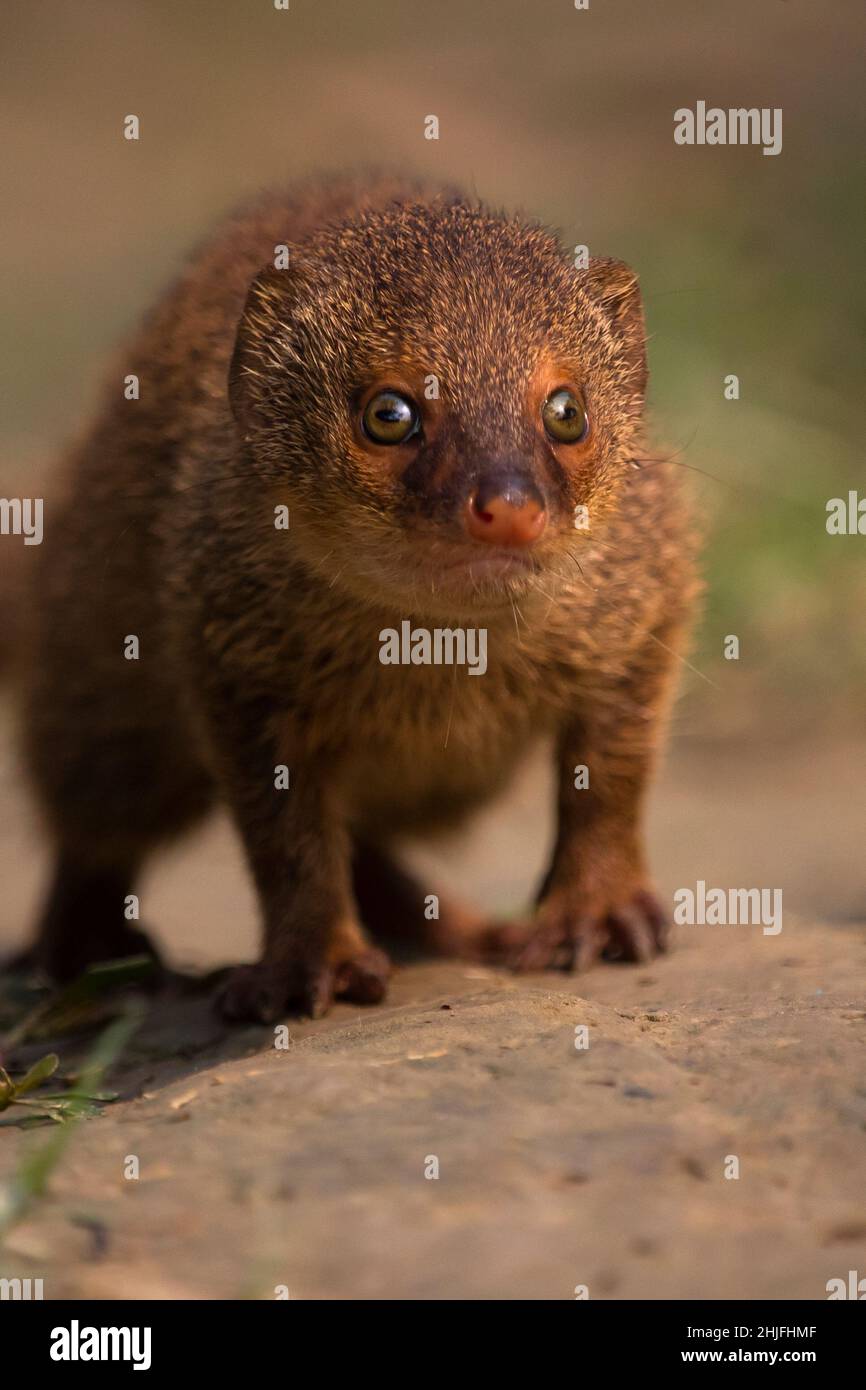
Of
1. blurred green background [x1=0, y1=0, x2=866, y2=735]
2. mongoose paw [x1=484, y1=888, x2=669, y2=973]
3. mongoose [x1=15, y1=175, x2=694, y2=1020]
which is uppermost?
blurred green background [x1=0, y1=0, x2=866, y2=735]

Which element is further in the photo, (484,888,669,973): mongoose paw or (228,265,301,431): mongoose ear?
(484,888,669,973): mongoose paw

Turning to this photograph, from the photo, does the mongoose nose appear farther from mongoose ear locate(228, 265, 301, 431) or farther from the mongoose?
mongoose ear locate(228, 265, 301, 431)

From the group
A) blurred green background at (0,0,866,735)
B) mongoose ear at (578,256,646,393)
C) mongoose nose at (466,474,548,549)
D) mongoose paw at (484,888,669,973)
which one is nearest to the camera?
mongoose nose at (466,474,548,549)

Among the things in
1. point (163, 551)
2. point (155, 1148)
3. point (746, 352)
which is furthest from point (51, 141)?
point (155, 1148)

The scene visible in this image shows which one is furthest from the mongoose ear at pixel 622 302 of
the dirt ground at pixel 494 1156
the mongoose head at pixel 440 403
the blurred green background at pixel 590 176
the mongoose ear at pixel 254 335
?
the blurred green background at pixel 590 176

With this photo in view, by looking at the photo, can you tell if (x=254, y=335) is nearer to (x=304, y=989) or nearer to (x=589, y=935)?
(x=304, y=989)

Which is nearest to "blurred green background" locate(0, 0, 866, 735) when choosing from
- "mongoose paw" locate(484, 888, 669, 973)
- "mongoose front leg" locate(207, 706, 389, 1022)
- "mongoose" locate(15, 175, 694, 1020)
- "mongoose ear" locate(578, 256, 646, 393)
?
"mongoose" locate(15, 175, 694, 1020)

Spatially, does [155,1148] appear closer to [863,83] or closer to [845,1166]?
[845,1166]
